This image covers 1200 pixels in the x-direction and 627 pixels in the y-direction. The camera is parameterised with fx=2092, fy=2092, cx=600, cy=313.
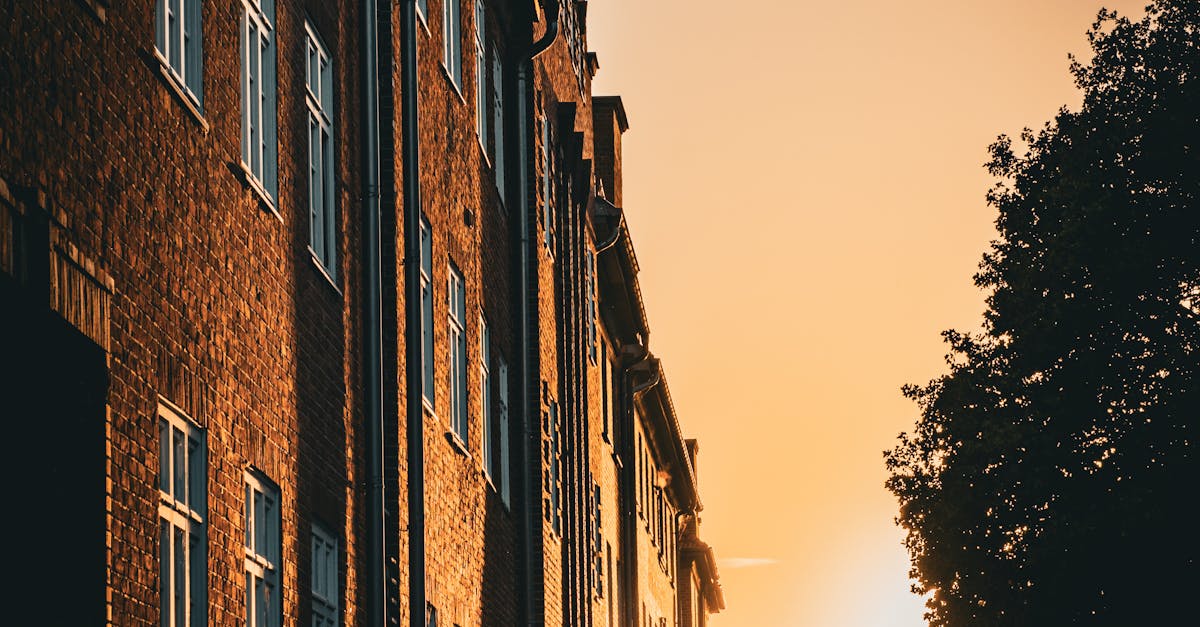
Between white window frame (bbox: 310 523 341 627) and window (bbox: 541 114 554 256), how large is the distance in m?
11.4

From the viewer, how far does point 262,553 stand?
1210 cm

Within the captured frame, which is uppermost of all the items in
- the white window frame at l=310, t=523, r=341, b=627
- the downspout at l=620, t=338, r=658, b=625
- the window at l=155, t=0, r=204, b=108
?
the downspout at l=620, t=338, r=658, b=625

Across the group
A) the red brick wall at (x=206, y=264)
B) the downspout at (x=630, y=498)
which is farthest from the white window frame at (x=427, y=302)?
the downspout at (x=630, y=498)

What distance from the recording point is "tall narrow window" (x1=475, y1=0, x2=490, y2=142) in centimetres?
2106

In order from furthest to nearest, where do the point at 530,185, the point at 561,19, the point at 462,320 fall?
the point at 561,19
the point at 530,185
the point at 462,320

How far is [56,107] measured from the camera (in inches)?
350

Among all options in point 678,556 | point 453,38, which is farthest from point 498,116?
point 678,556

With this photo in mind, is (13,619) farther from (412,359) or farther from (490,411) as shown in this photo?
(490,411)

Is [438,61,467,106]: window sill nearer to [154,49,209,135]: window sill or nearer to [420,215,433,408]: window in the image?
[420,215,433,408]: window

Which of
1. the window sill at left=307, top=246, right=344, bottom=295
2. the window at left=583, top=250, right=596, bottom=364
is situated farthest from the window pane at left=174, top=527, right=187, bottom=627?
the window at left=583, top=250, right=596, bottom=364

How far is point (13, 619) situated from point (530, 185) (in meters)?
15.7

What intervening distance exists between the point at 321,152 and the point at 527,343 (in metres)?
9.25

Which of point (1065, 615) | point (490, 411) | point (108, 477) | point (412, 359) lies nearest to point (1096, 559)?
point (1065, 615)

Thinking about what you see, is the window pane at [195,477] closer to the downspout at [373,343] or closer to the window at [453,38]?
the downspout at [373,343]
